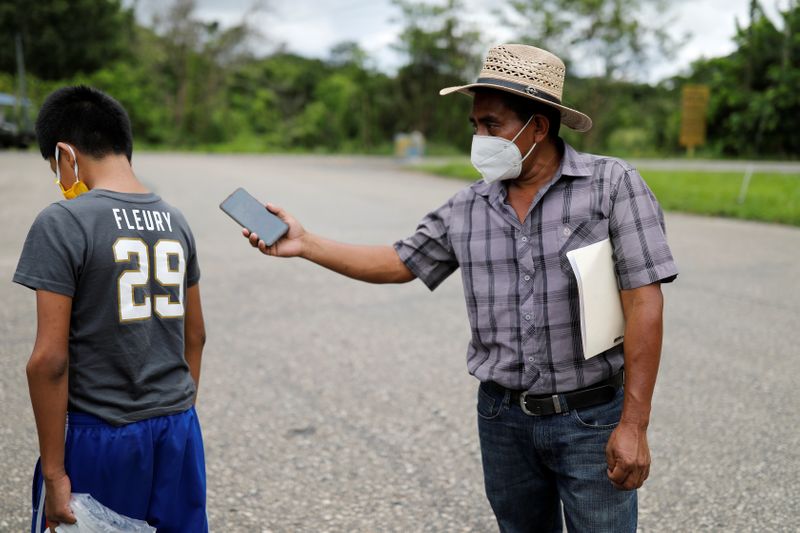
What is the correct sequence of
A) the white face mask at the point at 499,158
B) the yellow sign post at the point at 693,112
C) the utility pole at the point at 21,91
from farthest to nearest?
1. the utility pole at the point at 21,91
2. the yellow sign post at the point at 693,112
3. the white face mask at the point at 499,158

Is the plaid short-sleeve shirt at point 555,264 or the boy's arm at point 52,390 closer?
the boy's arm at point 52,390

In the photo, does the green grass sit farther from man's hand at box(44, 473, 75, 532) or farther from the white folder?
man's hand at box(44, 473, 75, 532)

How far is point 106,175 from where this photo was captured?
205 cm

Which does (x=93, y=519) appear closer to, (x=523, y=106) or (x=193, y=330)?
(x=193, y=330)

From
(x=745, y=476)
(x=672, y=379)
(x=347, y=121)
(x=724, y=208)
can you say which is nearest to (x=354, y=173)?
(x=724, y=208)

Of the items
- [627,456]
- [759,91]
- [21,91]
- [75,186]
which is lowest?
[627,456]

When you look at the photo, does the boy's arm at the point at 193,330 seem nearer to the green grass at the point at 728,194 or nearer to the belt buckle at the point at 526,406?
the belt buckle at the point at 526,406

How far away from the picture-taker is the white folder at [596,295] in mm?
1975

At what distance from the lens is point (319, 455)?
387 centimetres

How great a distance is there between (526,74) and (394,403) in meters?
2.86

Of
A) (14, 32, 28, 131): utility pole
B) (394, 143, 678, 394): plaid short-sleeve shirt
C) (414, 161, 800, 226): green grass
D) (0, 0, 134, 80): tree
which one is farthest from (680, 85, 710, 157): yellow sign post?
(0, 0, 134, 80): tree

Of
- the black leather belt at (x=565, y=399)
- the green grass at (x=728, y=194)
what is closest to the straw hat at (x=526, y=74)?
the black leather belt at (x=565, y=399)

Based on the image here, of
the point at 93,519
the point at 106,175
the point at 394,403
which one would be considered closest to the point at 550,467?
the point at 93,519

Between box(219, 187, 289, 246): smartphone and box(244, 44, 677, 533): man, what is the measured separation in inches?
22.2
